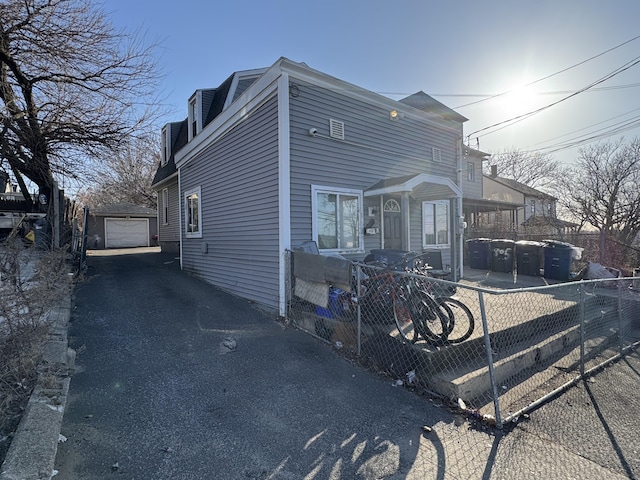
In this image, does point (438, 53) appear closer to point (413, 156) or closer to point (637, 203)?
point (413, 156)

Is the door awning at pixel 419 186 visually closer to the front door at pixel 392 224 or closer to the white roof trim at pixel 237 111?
the front door at pixel 392 224

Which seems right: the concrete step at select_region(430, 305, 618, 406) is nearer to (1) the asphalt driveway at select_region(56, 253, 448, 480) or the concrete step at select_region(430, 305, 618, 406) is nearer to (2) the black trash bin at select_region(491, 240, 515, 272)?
(1) the asphalt driveway at select_region(56, 253, 448, 480)

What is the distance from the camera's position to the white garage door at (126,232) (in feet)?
72.9

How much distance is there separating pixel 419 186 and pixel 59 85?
1009 cm

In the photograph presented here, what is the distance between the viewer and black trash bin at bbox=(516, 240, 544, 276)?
34.2 ft

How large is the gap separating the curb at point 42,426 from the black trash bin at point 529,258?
1169 centimetres

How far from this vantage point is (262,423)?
3008 mm

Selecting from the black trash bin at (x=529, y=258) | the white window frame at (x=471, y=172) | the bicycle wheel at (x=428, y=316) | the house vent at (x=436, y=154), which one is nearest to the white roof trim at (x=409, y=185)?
the house vent at (x=436, y=154)

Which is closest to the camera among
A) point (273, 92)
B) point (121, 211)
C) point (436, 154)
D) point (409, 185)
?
point (273, 92)

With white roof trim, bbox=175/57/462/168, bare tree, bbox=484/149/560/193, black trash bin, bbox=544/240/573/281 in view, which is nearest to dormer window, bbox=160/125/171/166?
white roof trim, bbox=175/57/462/168

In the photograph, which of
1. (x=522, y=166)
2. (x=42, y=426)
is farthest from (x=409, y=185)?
(x=522, y=166)

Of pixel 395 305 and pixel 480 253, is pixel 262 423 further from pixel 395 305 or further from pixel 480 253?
pixel 480 253

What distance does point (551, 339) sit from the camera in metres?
4.98

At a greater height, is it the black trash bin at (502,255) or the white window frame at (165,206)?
the white window frame at (165,206)
